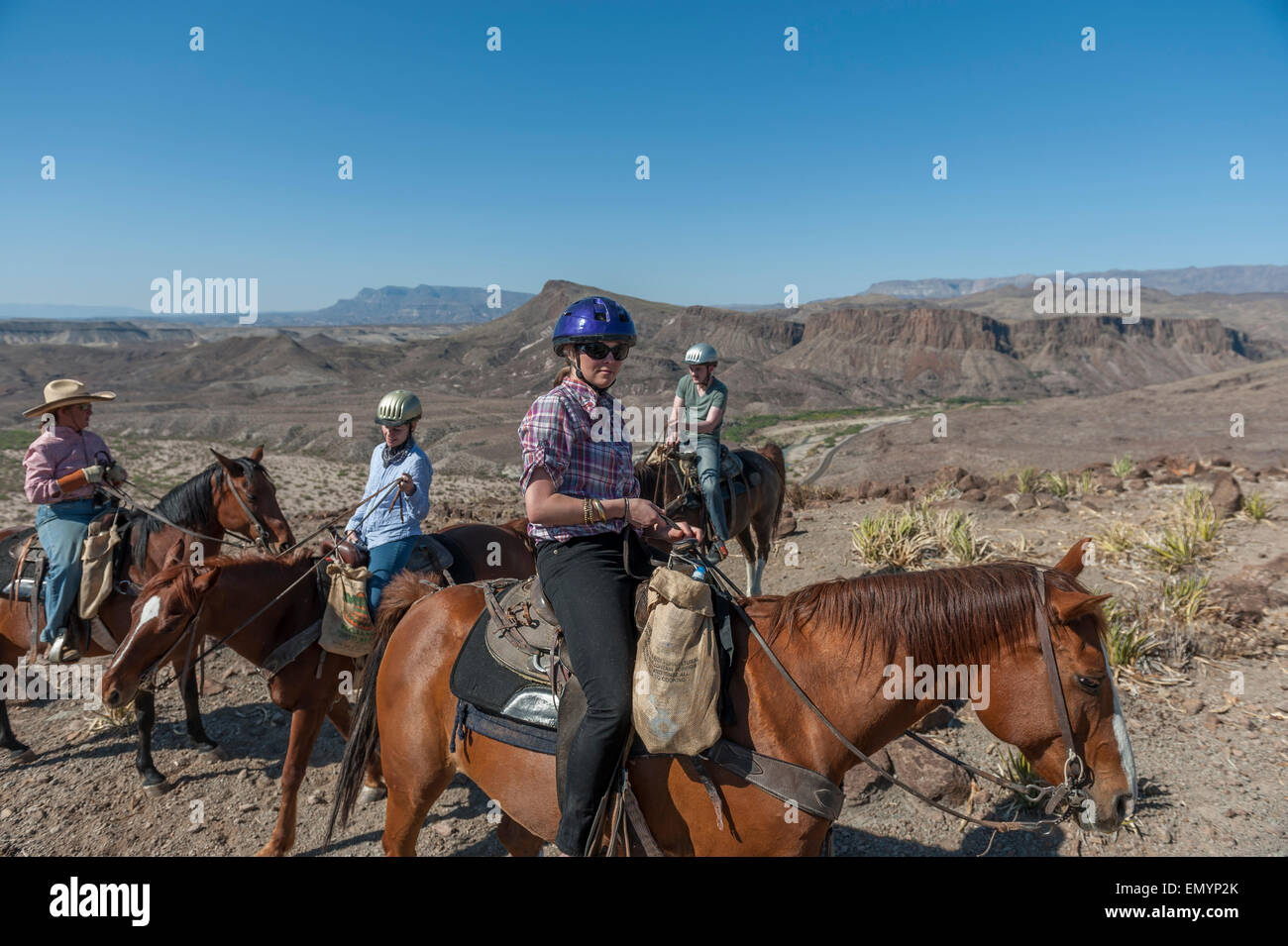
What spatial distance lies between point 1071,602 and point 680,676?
152cm

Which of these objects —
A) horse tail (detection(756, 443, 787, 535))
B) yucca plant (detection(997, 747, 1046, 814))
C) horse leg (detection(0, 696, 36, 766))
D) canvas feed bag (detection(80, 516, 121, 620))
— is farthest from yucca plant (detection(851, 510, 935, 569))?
horse leg (detection(0, 696, 36, 766))

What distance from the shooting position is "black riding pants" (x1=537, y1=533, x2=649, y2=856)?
2719 mm

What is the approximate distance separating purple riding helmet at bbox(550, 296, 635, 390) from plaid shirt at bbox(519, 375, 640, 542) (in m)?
0.17

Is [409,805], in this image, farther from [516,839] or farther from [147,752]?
[147,752]

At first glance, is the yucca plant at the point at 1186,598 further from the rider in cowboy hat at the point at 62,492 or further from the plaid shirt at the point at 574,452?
the rider in cowboy hat at the point at 62,492

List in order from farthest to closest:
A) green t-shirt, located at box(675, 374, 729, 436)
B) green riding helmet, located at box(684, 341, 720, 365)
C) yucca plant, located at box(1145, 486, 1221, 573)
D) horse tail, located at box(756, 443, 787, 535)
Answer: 1. horse tail, located at box(756, 443, 787, 535)
2. green t-shirt, located at box(675, 374, 729, 436)
3. green riding helmet, located at box(684, 341, 720, 365)
4. yucca plant, located at box(1145, 486, 1221, 573)

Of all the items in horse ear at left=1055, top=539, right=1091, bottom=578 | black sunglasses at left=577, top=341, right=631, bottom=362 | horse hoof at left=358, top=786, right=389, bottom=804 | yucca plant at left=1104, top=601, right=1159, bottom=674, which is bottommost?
horse hoof at left=358, top=786, right=389, bottom=804

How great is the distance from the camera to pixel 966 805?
4.78 metres

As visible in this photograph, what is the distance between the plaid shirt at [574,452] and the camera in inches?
107

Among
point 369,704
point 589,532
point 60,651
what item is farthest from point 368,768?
point 589,532

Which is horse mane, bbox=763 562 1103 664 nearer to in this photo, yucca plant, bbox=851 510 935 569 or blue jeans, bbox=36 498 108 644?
blue jeans, bbox=36 498 108 644

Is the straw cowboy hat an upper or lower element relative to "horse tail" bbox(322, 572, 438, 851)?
upper

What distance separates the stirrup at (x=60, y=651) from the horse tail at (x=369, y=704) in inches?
134

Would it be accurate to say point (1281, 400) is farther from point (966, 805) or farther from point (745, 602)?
point (745, 602)
